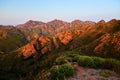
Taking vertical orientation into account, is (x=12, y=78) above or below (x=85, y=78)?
below

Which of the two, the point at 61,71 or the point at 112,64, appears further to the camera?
the point at 112,64

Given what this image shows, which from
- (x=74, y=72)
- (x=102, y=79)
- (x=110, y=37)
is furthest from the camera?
(x=110, y=37)

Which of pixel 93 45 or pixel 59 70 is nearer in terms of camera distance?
pixel 59 70

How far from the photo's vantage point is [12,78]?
17875 centimetres

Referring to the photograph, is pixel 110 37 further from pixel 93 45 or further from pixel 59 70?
pixel 59 70

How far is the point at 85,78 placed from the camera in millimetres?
10883

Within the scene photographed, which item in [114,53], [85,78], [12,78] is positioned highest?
[85,78]

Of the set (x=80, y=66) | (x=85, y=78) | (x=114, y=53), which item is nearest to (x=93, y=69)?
(x=80, y=66)

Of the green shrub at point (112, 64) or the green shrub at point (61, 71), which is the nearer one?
the green shrub at point (61, 71)

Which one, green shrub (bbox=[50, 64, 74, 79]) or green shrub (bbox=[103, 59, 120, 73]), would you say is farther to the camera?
green shrub (bbox=[103, 59, 120, 73])

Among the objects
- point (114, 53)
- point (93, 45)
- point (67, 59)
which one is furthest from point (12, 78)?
point (67, 59)

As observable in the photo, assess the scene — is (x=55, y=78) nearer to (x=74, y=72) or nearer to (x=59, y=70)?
(x=59, y=70)

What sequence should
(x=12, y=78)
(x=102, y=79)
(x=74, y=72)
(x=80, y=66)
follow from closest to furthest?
(x=102, y=79), (x=74, y=72), (x=80, y=66), (x=12, y=78)

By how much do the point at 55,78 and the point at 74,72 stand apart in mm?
1416
